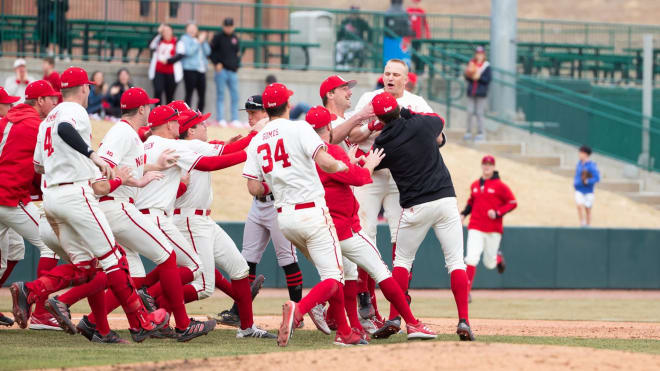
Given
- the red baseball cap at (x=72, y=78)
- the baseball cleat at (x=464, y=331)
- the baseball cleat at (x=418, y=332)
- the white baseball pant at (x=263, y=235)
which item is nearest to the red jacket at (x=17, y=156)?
Result: the red baseball cap at (x=72, y=78)

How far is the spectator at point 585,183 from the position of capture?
20.3 meters

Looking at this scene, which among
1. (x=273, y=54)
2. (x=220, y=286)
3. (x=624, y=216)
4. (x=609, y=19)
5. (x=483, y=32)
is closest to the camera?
(x=220, y=286)

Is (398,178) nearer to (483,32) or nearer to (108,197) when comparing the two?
(108,197)

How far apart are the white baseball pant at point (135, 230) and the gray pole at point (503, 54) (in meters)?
16.2

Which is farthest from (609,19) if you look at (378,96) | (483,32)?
(378,96)

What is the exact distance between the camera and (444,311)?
532 inches

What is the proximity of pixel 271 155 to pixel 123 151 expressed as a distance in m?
1.26

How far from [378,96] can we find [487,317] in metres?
4.76

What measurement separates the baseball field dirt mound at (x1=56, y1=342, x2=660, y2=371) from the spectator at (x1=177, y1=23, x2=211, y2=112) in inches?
498

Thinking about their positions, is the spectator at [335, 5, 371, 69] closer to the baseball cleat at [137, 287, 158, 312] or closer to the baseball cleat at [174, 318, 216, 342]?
the baseball cleat at [137, 287, 158, 312]

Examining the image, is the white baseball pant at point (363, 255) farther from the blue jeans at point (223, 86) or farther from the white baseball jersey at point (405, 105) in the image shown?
the blue jeans at point (223, 86)

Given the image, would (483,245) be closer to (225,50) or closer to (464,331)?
(464,331)

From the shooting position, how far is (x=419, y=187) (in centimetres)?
903

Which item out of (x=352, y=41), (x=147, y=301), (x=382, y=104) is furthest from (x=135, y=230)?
(x=352, y=41)
